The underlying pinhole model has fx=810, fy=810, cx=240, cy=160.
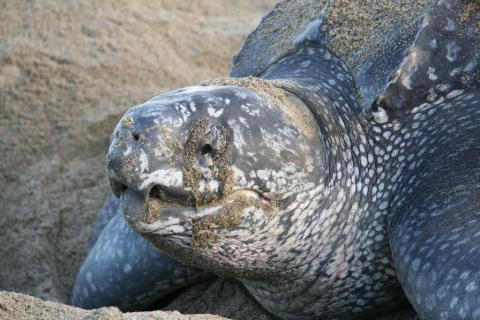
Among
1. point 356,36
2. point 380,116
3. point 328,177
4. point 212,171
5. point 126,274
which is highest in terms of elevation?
point 356,36

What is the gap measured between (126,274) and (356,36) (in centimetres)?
98

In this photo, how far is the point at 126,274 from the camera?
2.45 m

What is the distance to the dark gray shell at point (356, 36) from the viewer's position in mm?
2056

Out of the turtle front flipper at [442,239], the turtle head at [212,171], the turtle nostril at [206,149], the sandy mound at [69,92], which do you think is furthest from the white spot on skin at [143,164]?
the sandy mound at [69,92]

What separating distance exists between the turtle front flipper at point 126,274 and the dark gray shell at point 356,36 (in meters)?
0.63

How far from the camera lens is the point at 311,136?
1.89 metres

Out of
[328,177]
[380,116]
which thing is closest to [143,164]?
[328,177]

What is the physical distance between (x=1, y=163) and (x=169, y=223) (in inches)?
67.5

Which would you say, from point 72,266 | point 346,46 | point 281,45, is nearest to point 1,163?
point 72,266

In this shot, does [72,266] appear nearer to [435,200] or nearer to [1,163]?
[1,163]

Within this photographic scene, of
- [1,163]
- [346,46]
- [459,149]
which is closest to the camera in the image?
[459,149]

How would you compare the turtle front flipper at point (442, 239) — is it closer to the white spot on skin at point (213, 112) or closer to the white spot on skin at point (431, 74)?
the white spot on skin at point (431, 74)

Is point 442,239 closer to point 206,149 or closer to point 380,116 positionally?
point 380,116

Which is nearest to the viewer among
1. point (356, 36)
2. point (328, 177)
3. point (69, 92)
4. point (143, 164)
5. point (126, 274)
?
point (143, 164)
